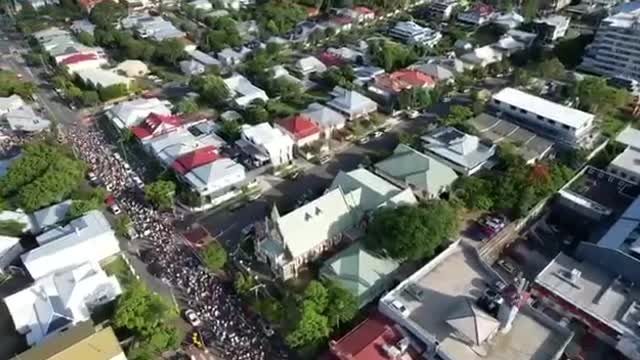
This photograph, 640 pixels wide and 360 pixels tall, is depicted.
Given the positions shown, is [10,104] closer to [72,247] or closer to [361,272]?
[72,247]

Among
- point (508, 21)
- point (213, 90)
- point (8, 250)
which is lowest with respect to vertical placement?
point (8, 250)

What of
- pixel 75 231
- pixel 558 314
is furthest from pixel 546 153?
pixel 75 231

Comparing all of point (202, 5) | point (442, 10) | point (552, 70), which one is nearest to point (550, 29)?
point (552, 70)

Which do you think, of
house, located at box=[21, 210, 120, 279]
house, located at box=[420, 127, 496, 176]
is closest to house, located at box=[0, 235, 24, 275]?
house, located at box=[21, 210, 120, 279]

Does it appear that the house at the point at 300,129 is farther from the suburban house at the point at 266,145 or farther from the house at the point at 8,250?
the house at the point at 8,250

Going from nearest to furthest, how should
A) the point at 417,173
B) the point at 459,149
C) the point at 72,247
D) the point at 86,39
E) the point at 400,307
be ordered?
the point at 400,307 < the point at 72,247 < the point at 417,173 < the point at 459,149 < the point at 86,39

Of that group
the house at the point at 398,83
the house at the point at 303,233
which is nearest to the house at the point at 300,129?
the house at the point at 398,83

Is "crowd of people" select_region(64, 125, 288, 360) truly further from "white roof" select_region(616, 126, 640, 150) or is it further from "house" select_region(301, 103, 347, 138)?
"white roof" select_region(616, 126, 640, 150)
